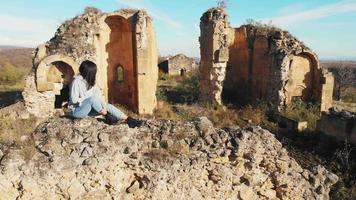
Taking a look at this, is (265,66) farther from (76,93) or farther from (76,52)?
(76,93)

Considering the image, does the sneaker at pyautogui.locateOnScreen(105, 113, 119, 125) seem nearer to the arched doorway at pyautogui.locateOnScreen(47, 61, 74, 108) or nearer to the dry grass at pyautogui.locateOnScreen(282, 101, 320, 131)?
the arched doorway at pyautogui.locateOnScreen(47, 61, 74, 108)

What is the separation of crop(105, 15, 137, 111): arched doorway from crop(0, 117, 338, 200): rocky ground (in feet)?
37.9

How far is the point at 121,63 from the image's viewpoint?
57.4ft

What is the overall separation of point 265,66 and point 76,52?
891cm

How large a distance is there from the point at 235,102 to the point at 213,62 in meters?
2.71

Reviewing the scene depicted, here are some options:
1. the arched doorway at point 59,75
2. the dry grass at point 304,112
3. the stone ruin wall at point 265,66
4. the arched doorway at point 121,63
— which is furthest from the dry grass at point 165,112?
the dry grass at point 304,112

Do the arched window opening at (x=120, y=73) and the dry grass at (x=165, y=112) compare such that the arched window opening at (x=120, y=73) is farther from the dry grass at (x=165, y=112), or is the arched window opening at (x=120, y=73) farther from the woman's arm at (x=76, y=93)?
the woman's arm at (x=76, y=93)

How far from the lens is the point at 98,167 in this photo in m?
4.32

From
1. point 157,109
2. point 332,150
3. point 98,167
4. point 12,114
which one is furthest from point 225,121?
point 98,167

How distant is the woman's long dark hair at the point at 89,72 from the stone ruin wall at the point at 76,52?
360 inches

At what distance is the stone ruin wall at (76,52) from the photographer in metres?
13.9

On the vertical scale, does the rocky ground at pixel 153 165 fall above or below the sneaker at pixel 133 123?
below

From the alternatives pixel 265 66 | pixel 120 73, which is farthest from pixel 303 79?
pixel 120 73

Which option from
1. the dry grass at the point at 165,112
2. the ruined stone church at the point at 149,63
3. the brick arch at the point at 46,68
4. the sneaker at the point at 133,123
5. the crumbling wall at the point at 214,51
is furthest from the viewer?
the crumbling wall at the point at 214,51
